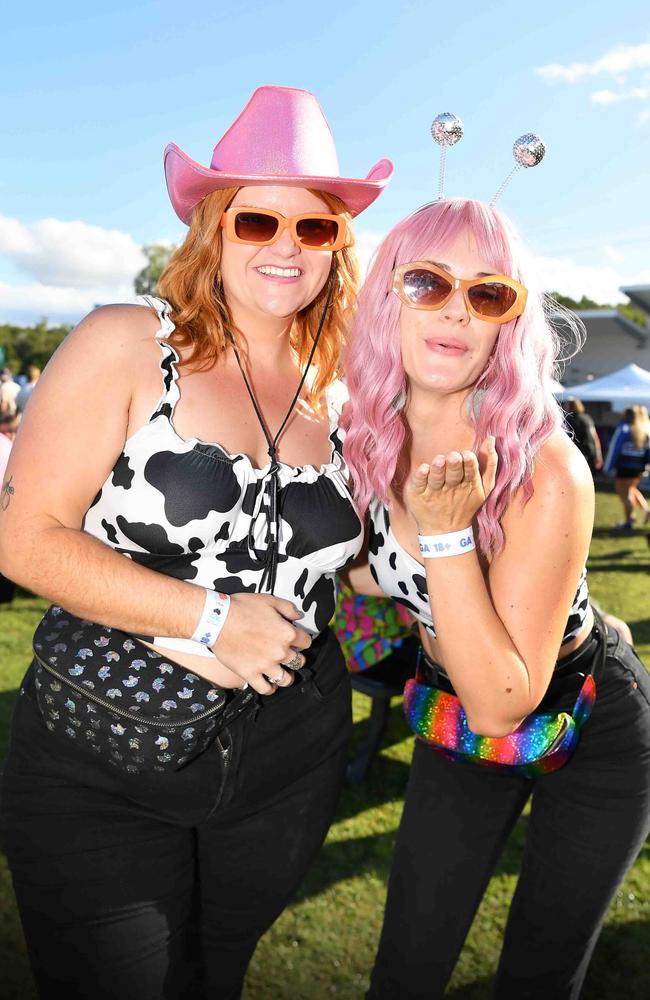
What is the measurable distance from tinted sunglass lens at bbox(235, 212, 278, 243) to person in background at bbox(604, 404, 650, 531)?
1110 centimetres

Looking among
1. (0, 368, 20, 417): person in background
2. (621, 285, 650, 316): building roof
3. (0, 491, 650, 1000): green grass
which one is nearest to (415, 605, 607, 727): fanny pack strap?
(0, 491, 650, 1000): green grass

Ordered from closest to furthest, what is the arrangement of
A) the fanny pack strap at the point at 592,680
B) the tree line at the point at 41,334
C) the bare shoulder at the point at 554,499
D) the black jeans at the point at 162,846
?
the black jeans at the point at 162,846 → the bare shoulder at the point at 554,499 → the fanny pack strap at the point at 592,680 → the tree line at the point at 41,334

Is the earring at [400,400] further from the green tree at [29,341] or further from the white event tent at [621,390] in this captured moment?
the green tree at [29,341]

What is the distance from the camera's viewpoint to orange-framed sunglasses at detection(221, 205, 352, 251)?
186 centimetres

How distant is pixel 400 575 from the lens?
1.96 meters

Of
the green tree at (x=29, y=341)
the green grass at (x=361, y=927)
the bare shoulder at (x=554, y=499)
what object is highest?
the bare shoulder at (x=554, y=499)

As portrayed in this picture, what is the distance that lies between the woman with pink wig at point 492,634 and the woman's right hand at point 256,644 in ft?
1.11

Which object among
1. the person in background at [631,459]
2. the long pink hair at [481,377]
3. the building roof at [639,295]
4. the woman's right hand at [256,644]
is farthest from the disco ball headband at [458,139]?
the building roof at [639,295]

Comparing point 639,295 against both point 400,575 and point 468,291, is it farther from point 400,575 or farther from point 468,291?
point 400,575

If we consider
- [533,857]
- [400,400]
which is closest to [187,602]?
[400,400]

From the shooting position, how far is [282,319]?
2004 millimetres

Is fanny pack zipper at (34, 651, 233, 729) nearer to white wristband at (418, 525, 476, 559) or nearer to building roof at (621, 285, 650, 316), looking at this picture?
white wristband at (418, 525, 476, 559)

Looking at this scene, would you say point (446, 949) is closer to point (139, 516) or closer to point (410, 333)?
point (139, 516)

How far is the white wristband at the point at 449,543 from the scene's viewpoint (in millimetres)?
1618
